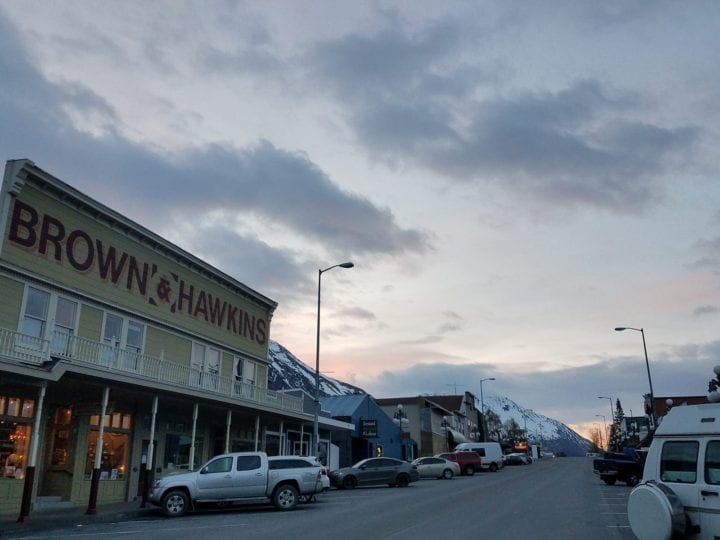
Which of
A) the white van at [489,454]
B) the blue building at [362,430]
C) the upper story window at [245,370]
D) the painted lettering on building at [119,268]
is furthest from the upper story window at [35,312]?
the white van at [489,454]

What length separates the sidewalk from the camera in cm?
1512

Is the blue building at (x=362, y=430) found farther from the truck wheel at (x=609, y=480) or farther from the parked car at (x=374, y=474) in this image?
the truck wheel at (x=609, y=480)

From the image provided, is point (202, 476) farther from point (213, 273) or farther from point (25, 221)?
point (213, 273)

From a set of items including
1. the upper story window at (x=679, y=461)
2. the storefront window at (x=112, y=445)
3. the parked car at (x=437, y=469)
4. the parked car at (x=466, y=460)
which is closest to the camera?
the upper story window at (x=679, y=461)

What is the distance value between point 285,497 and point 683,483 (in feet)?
46.0

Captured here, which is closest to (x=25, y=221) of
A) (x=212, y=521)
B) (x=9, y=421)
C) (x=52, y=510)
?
(x=9, y=421)

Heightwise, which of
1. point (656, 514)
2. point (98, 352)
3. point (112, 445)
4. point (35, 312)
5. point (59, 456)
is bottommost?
point (656, 514)

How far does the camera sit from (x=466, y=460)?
47562 mm

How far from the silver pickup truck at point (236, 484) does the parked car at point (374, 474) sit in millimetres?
11686

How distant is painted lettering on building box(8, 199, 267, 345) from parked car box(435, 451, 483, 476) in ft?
70.6

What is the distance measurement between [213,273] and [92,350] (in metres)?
9.01

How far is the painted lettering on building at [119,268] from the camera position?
19.9 m

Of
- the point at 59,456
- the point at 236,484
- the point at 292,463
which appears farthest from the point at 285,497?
the point at 59,456

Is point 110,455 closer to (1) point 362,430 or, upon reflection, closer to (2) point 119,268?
(2) point 119,268
